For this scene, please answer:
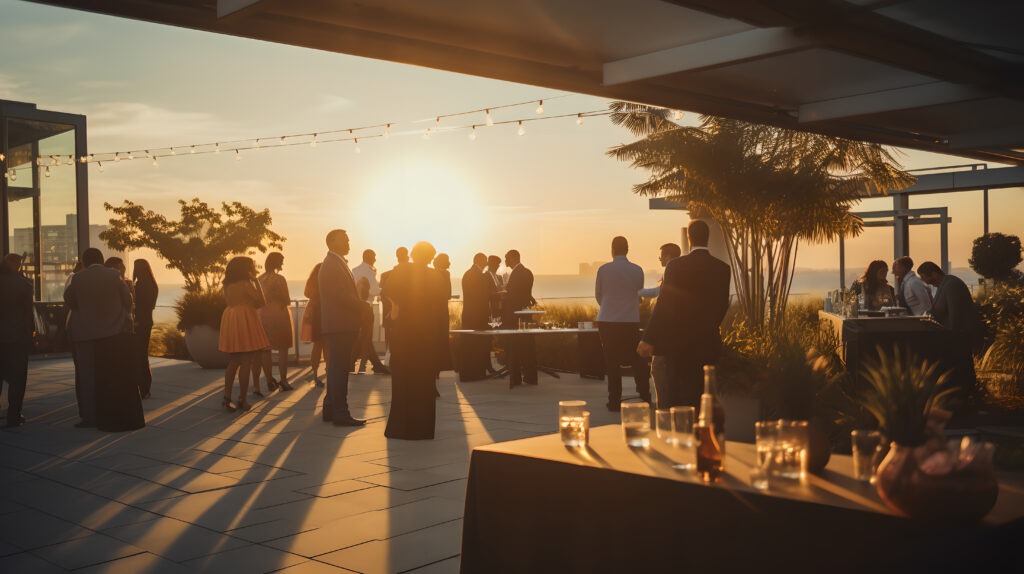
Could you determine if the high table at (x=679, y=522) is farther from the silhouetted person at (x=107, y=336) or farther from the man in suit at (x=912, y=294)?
the man in suit at (x=912, y=294)

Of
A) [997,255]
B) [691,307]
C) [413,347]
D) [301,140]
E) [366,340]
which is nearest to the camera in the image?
[691,307]

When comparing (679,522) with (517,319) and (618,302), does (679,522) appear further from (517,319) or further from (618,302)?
(517,319)

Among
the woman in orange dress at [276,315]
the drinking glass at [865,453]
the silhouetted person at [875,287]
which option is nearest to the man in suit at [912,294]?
the silhouetted person at [875,287]

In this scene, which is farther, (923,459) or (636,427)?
(636,427)

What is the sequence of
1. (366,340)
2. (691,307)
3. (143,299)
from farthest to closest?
(366,340) < (143,299) < (691,307)

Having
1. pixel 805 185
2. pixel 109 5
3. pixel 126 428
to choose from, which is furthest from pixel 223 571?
pixel 805 185

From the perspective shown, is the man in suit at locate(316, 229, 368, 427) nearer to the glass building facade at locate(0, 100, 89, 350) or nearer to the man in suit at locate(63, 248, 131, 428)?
the man in suit at locate(63, 248, 131, 428)

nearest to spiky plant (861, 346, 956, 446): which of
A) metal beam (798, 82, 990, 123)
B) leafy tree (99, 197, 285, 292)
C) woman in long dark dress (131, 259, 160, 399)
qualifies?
metal beam (798, 82, 990, 123)

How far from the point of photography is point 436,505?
5391 mm

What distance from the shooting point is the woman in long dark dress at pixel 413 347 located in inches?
307

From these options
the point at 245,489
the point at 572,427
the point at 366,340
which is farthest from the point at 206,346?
the point at 572,427

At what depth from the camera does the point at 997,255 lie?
61.5 ft

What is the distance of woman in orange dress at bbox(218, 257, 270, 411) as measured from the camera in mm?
9750

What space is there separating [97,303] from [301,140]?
955cm
